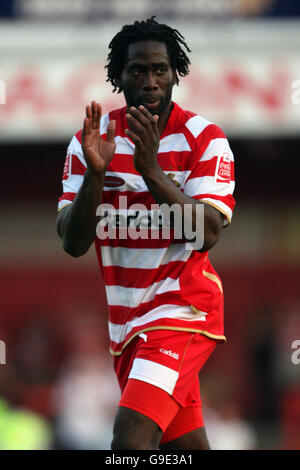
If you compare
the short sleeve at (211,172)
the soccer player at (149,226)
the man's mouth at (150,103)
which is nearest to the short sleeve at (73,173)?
the soccer player at (149,226)

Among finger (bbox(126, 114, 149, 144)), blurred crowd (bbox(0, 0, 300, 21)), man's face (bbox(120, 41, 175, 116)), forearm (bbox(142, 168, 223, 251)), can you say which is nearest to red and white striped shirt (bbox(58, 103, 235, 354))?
forearm (bbox(142, 168, 223, 251))

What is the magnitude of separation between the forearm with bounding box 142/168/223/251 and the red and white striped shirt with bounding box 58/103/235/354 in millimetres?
105

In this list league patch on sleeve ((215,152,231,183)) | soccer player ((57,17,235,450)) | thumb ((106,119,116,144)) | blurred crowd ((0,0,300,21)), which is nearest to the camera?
Result: soccer player ((57,17,235,450))

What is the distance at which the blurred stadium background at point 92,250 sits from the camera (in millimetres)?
11812

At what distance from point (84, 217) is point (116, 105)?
768 cm

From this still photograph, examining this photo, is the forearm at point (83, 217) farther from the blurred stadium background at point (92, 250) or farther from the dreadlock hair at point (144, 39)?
the blurred stadium background at point (92, 250)

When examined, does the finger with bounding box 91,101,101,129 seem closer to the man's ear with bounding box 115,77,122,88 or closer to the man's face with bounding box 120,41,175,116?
the man's face with bounding box 120,41,175,116

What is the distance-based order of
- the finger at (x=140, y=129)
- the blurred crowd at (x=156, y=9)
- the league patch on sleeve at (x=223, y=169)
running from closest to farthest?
the finger at (x=140, y=129), the league patch on sleeve at (x=223, y=169), the blurred crowd at (x=156, y=9)

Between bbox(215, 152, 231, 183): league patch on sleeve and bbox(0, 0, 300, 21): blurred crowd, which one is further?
bbox(0, 0, 300, 21): blurred crowd

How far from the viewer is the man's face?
169 inches

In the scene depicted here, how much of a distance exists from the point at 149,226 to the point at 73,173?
1.72 feet

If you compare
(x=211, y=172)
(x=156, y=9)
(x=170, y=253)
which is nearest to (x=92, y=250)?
(x=156, y=9)
